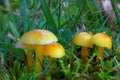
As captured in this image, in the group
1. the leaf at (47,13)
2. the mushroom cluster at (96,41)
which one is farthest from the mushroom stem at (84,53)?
the leaf at (47,13)

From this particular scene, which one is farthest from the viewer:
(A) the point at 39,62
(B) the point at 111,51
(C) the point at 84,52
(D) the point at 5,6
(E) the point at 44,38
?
(B) the point at 111,51

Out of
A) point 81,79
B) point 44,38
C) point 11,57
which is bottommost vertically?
point 81,79

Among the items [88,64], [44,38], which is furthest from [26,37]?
[88,64]

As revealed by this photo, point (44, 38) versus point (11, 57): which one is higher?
point (44, 38)

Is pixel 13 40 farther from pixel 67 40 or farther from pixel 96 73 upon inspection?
pixel 96 73

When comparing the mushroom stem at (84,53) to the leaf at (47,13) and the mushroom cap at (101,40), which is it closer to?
the mushroom cap at (101,40)

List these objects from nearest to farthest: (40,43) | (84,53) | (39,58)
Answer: (40,43)
(39,58)
(84,53)

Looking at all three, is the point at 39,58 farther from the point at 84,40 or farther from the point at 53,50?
the point at 84,40

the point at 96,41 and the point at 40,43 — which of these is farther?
the point at 96,41

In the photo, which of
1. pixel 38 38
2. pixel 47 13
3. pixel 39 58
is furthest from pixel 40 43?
pixel 47 13
